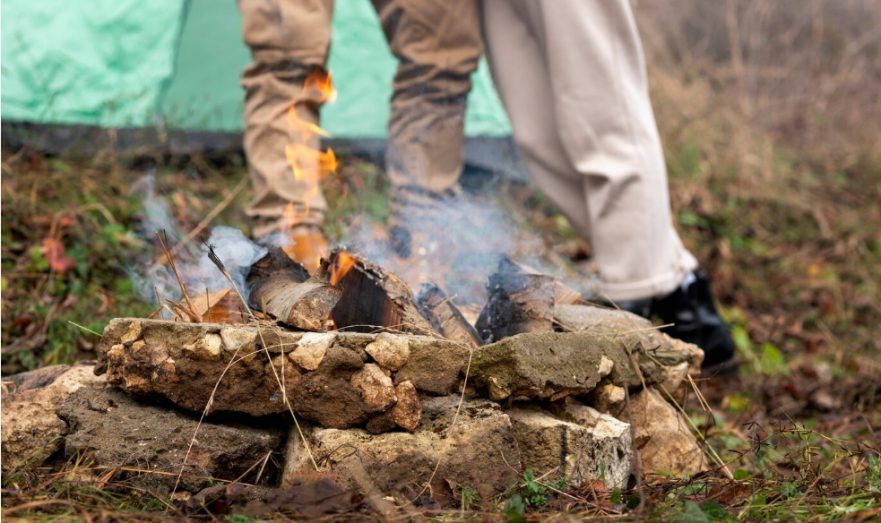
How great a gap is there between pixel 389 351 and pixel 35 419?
2.58 feet

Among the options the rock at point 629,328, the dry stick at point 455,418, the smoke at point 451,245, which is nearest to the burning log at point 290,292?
the smoke at point 451,245

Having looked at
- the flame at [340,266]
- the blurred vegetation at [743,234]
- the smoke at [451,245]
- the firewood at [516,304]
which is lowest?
the blurred vegetation at [743,234]

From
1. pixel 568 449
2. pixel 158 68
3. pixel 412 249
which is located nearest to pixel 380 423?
pixel 568 449

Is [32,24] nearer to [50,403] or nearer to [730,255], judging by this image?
[50,403]

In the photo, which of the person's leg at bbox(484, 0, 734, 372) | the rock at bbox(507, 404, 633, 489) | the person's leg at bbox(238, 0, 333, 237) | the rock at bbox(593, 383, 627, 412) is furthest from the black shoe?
the rock at bbox(507, 404, 633, 489)

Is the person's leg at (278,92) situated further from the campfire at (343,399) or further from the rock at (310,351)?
the rock at (310,351)

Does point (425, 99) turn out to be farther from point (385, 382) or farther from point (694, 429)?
point (385, 382)

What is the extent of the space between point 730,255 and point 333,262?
3.54m

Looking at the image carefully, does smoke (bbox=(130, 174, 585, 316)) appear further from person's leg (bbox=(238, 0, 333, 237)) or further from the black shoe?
the black shoe

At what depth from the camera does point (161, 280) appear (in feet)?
8.54

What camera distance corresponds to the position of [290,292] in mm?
2248

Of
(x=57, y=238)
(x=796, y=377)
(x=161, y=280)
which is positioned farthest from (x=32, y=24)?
(x=796, y=377)

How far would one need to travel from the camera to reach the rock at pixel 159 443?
A: 1.96 metres

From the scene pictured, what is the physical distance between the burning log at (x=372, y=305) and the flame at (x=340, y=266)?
0.09 ft
